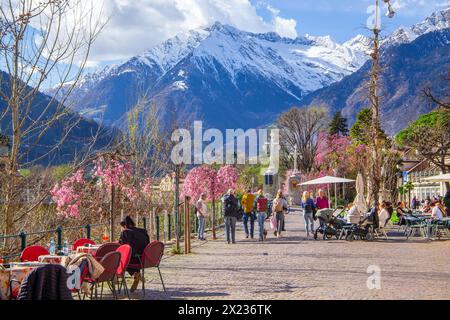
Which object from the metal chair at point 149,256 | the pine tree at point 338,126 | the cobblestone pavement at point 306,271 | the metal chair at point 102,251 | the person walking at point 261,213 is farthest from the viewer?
the pine tree at point 338,126

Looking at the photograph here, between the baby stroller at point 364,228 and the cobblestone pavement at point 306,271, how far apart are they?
2.29 ft

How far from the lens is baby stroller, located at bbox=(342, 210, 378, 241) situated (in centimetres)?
2406

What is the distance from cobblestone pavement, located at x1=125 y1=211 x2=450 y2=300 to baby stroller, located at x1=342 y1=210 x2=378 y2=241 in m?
0.70

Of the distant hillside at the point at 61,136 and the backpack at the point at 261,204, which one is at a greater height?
the distant hillside at the point at 61,136

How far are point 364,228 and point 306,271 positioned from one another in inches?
388

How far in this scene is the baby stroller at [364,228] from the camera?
24.1m

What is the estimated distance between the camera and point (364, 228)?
24438 millimetres

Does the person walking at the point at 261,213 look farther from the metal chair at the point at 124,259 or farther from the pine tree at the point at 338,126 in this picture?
the pine tree at the point at 338,126

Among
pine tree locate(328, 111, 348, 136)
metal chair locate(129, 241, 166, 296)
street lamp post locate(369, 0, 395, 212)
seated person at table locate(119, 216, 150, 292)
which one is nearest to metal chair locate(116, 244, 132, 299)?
metal chair locate(129, 241, 166, 296)

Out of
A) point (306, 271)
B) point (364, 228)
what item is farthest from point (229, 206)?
point (306, 271)

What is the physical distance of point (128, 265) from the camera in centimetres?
1217
